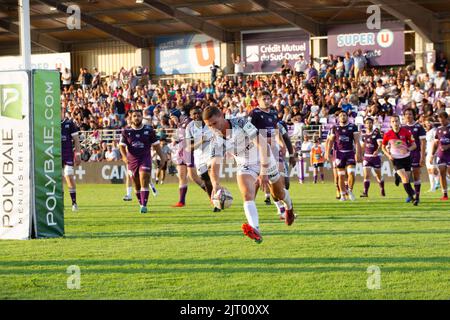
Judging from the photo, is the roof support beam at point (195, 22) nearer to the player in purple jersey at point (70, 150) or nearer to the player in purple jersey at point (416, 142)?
the player in purple jersey at point (70, 150)

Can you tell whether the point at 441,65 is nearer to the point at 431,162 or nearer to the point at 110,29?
the point at 431,162

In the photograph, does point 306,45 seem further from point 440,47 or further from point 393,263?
point 393,263

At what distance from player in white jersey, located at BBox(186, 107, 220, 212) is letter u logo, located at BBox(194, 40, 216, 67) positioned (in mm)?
29126

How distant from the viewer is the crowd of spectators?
34281mm

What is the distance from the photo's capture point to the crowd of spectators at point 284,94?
1350 inches

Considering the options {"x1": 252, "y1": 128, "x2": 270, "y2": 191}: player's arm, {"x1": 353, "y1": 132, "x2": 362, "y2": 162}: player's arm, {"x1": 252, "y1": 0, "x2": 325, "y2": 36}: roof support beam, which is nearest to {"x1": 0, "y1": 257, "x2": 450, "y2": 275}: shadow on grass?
{"x1": 252, "y1": 128, "x2": 270, "y2": 191}: player's arm

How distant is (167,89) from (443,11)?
44.7ft

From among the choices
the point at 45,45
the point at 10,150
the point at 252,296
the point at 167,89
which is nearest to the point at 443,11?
the point at 167,89

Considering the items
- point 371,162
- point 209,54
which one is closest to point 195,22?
point 209,54

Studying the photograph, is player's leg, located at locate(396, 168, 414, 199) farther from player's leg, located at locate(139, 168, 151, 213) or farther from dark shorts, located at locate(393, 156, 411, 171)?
player's leg, located at locate(139, 168, 151, 213)

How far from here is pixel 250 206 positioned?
12.3 meters

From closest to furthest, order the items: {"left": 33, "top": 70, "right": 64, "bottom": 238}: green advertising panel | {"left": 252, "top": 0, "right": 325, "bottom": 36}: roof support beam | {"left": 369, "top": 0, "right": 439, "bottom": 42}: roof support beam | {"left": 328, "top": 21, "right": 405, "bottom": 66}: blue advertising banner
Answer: {"left": 33, "top": 70, "right": 64, "bottom": 238}: green advertising panel
{"left": 369, "top": 0, "right": 439, "bottom": 42}: roof support beam
{"left": 328, "top": 21, "right": 405, "bottom": 66}: blue advertising banner
{"left": 252, "top": 0, "right": 325, "bottom": 36}: roof support beam

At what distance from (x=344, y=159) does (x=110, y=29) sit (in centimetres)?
2929

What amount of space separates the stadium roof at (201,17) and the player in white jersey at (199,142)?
20505 millimetres
